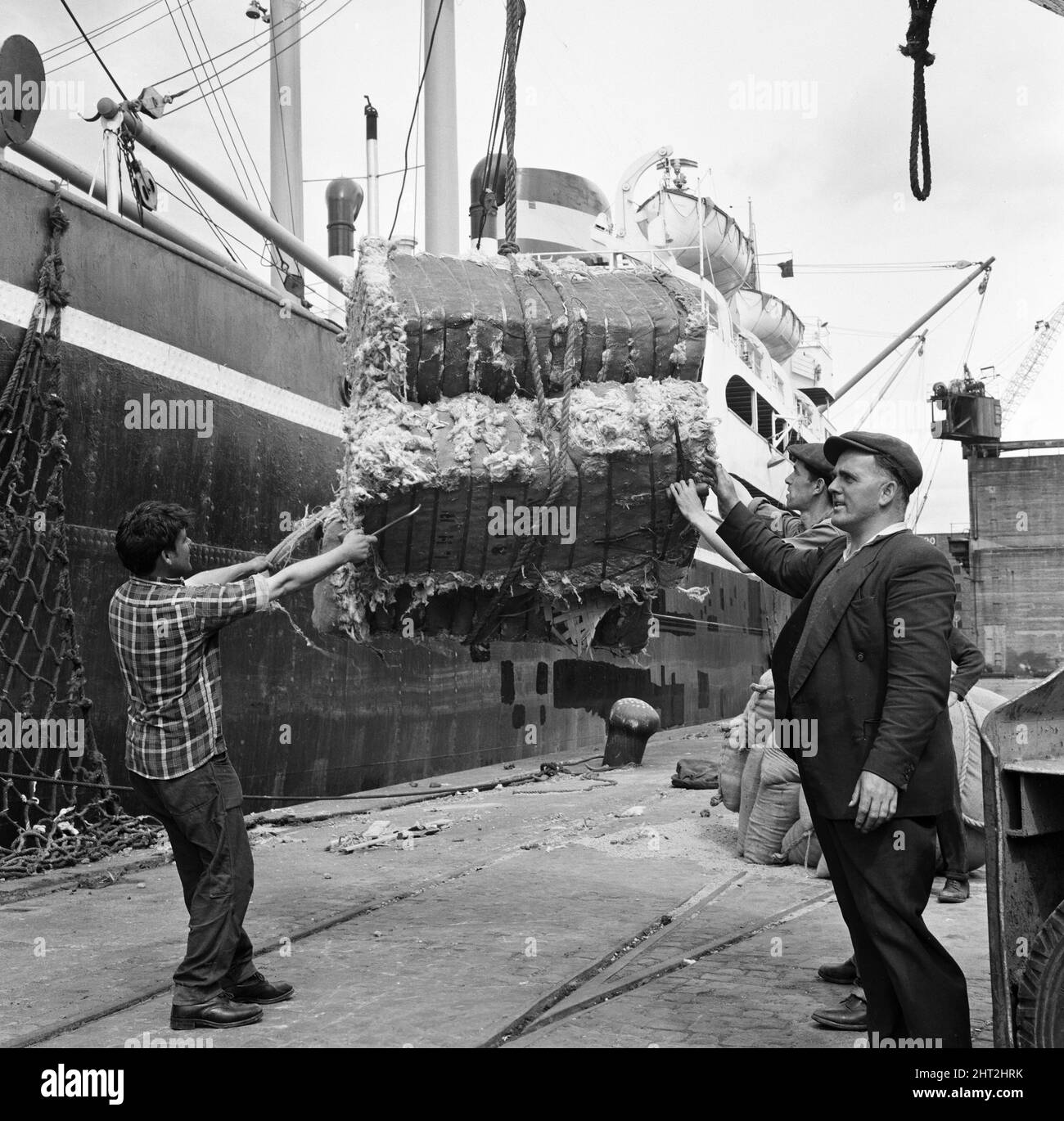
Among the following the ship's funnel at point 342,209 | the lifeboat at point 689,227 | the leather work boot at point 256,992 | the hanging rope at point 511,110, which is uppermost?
the lifeboat at point 689,227

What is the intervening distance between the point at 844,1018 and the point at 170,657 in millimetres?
2739

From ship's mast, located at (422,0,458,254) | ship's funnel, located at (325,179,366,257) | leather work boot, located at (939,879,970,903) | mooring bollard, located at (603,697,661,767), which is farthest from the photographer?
ship's funnel, located at (325,179,366,257)

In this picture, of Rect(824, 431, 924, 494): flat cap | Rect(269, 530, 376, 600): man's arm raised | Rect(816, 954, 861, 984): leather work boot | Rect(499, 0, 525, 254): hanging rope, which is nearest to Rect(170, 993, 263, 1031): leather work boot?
Rect(269, 530, 376, 600): man's arm raised

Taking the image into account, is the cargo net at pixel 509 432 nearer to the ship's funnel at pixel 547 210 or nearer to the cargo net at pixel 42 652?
the cargo net at pixel 42 652

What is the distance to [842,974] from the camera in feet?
14.6

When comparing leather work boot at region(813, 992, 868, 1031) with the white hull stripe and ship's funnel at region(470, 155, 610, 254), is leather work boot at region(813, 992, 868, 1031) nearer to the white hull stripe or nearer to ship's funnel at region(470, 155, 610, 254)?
the white hull stripe

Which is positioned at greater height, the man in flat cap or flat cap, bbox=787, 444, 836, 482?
flat cap, bbox=787, 444, 836, 482

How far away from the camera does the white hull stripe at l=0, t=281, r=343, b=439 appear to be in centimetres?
717

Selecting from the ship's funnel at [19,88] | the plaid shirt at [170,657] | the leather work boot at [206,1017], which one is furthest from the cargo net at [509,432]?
the ship's funnel at [19,88]

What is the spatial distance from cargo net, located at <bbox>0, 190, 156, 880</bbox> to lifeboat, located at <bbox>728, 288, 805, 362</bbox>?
1981cm

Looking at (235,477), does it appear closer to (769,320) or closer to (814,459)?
(814,459)

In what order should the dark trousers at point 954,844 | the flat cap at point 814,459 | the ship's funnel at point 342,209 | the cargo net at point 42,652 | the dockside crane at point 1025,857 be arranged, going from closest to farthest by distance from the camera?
the dockside crane at point 1025,857 → the flat cap at point 814,459 → the dark trousers at point 954,844 → the cargo net at point 42,652 → the ship's funnel at point 342,209

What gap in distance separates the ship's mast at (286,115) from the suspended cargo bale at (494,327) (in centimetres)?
1752

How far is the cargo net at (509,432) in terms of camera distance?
166 inches
